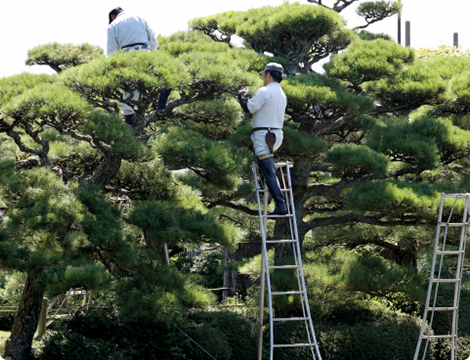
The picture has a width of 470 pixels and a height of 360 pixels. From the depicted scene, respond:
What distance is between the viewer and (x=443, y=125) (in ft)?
25.7

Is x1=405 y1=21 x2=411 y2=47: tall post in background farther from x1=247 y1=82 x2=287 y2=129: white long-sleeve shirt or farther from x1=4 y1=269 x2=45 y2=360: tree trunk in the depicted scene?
x1=4 y1=269 x2=45 y2=360: tree trunk

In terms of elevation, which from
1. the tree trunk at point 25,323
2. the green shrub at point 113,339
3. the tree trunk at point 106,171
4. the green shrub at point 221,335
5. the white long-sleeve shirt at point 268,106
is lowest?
the green shrub at point 221,335

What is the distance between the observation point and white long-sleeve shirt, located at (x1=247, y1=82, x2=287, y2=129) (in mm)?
6152

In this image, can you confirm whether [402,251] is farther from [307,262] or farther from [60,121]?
[60,121]

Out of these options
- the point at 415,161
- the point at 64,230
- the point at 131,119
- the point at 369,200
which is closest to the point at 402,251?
the point at 415,161

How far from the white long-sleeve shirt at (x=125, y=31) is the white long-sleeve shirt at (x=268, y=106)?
5.54 feet

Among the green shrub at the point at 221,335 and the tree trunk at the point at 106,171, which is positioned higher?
the tree trunk at the point at 106,171

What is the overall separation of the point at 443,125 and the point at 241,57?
275cm

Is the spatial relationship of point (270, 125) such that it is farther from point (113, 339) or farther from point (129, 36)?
point (113, 339)

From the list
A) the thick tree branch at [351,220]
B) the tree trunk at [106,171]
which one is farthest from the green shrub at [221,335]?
the tree trunk at [106,171]

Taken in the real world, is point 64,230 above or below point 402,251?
above

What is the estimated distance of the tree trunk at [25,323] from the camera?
6297 millimetres

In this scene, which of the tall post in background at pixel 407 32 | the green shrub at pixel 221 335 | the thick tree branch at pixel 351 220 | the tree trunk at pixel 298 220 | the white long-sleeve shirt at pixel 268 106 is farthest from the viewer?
the tall post in background at pixel 407 32

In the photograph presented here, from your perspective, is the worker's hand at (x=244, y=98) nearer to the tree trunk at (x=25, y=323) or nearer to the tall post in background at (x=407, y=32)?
the tree trunk at (x=25, y=323)
